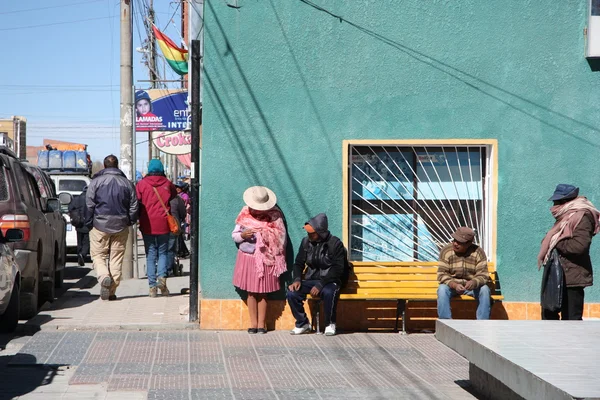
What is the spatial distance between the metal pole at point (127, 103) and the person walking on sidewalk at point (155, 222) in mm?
2788

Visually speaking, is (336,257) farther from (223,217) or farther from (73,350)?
(73,350)

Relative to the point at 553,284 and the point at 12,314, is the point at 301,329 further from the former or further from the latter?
the point at 12,314

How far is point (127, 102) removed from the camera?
52.3 ft

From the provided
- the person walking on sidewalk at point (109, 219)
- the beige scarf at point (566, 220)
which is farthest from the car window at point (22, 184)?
the beige scarf at point (566, 220)

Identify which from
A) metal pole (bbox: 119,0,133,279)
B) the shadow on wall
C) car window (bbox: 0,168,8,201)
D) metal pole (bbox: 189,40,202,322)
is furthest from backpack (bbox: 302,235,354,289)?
metal pole (bbox: 119,0,133,279)

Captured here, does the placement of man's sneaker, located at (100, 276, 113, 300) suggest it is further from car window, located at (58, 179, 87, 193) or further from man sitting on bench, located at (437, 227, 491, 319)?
car window, located at (58, 179, 87, 193)

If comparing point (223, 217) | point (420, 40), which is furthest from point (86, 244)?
point (420, 40)

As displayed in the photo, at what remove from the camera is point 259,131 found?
35.6 feet

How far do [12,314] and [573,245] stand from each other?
19.4 ft

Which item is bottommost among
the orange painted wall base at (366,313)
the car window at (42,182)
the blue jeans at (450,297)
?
the orange painted wall base at (366,313)

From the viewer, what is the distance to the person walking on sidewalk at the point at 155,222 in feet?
42.5

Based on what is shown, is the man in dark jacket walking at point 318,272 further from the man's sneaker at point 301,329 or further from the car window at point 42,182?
the car window at point 42,182

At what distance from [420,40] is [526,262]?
2882mm

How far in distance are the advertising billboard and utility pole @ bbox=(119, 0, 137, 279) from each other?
815 millimetres
